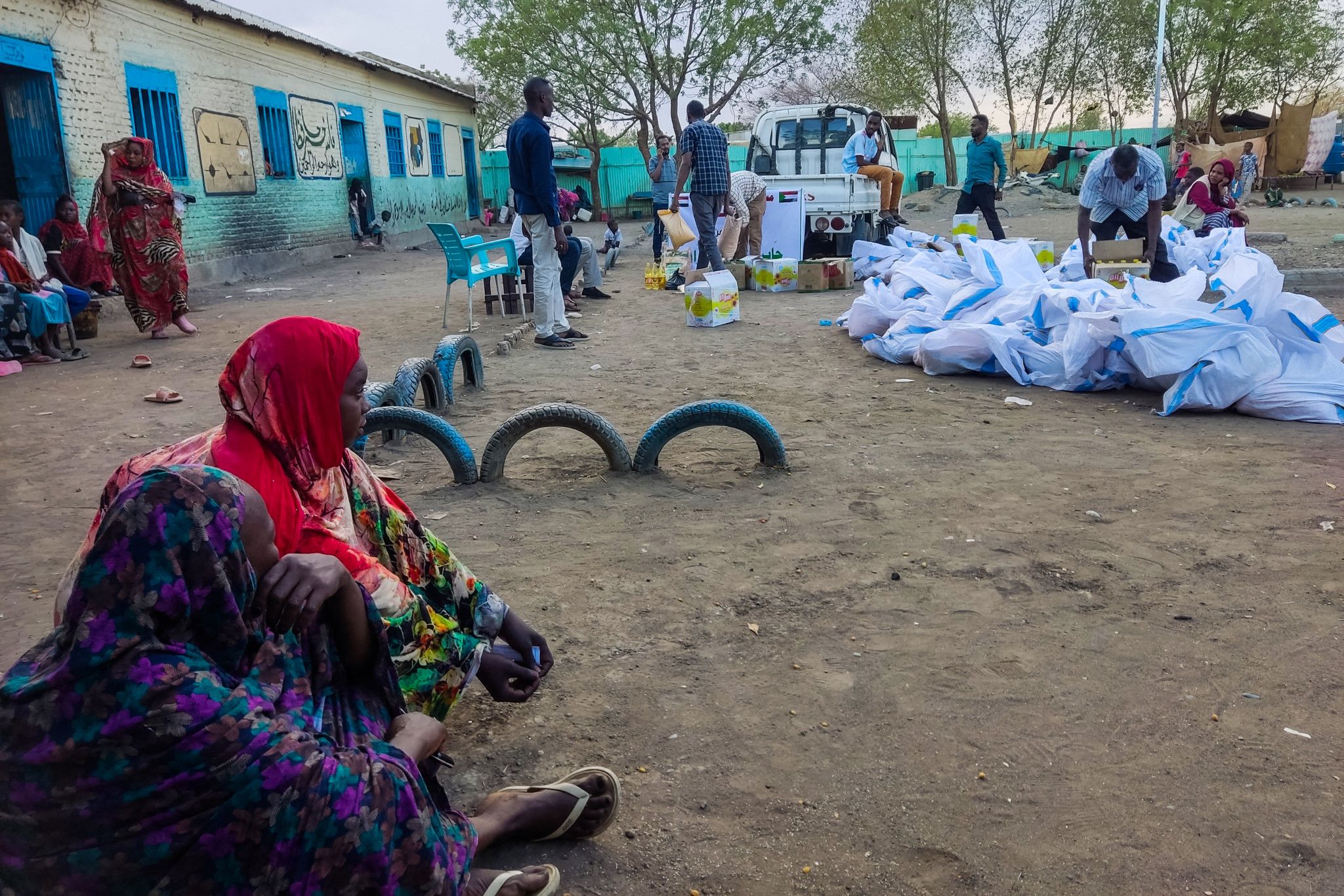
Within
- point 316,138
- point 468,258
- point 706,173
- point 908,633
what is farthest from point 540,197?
point 316,138

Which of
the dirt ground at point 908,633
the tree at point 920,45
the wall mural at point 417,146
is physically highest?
the tree at point 920,45

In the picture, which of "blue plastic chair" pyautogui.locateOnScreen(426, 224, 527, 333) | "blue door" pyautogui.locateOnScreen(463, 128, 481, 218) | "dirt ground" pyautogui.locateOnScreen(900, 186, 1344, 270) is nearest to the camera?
"blue plastic chair" pyautogui.locateOnScreen(426, 224, 527, 333)

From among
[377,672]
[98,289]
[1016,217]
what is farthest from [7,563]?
[1016,217]

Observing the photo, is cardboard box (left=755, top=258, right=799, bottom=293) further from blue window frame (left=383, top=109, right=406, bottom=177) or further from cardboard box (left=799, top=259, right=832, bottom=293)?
blue window frame (left=383, top=109, right=406, bottom=177)

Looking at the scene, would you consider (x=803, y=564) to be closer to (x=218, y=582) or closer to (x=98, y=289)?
(x=218, y=582)

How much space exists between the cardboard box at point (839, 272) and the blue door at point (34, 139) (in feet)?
27.3

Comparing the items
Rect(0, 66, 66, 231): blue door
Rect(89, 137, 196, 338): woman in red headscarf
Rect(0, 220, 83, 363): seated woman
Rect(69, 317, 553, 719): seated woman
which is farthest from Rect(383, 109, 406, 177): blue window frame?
Rect(69, 317, 553, 719): seated woman

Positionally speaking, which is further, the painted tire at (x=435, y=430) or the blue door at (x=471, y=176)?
the blue door at (x=471, y=176)

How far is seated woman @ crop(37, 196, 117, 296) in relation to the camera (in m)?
9.30

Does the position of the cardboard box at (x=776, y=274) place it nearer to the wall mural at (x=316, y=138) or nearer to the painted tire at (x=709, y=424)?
the painted tire at (x=709, y=424)

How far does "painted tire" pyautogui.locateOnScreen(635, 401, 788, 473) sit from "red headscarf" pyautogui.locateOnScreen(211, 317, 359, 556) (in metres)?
2.31

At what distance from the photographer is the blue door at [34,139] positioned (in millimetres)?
10234

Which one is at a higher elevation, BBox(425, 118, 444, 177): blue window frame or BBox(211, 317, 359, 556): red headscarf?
BBox(425, 118, 444, 177): blue window frame

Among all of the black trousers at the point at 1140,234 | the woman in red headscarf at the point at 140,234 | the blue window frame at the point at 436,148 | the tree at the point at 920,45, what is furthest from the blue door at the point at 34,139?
the tree at the point at 920,45
